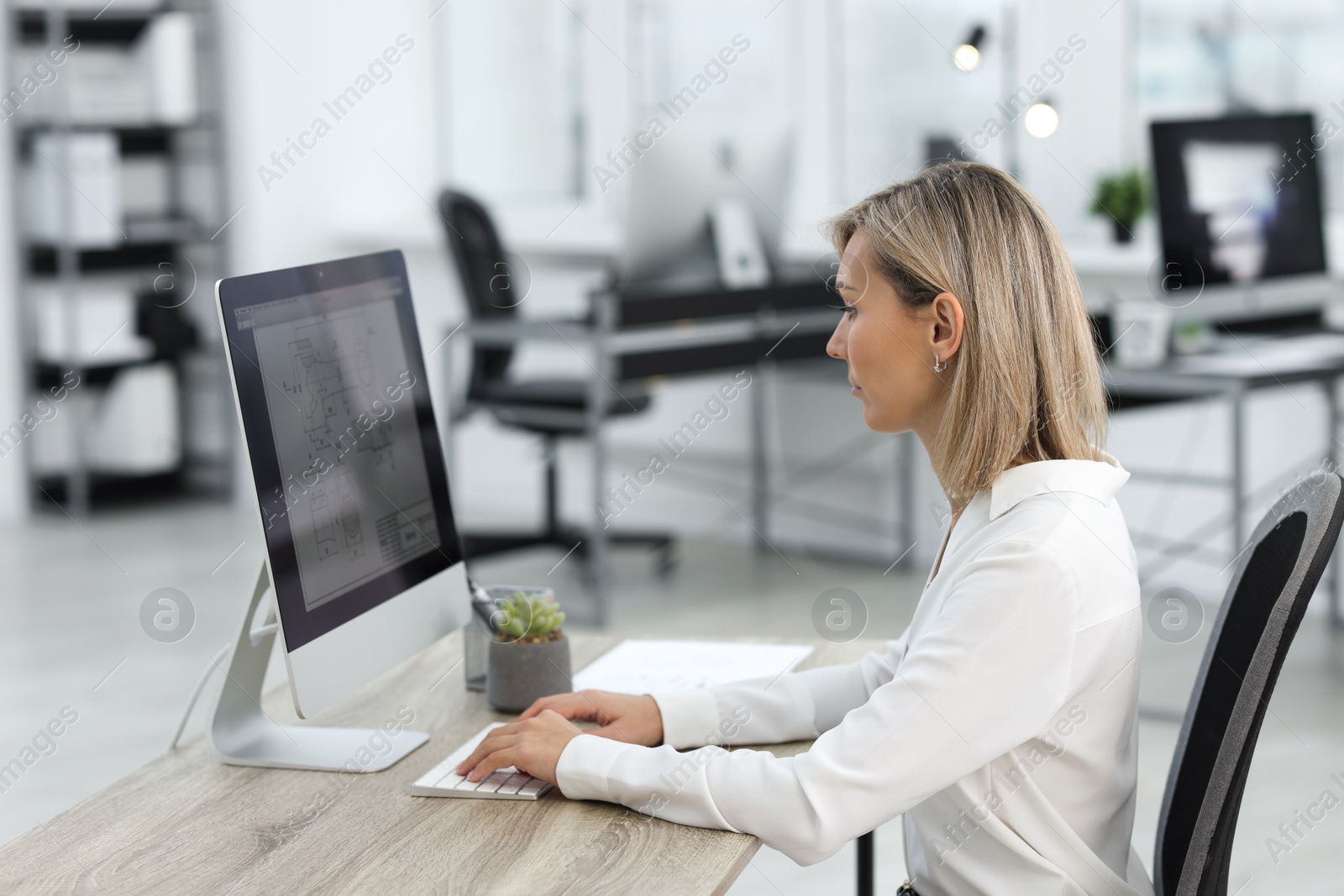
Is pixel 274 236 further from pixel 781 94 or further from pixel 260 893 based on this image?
pixel 260 893

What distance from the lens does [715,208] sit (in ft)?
13.2

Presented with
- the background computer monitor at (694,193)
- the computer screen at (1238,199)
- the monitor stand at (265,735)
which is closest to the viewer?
the monitor stand at (265,735)

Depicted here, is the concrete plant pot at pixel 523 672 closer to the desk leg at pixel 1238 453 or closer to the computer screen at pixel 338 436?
the computer screen at pixel 338 436

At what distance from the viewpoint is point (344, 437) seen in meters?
1.38

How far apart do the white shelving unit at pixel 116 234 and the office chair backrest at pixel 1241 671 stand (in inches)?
194

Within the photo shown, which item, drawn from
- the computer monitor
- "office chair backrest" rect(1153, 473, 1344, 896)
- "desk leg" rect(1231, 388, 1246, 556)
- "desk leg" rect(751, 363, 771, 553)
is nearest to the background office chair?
Result: "office chair backrest" rect(1153, 473, 1344, 896)

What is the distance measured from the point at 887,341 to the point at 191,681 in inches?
108

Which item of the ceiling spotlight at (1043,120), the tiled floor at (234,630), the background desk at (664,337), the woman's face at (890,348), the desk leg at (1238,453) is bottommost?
the tiled floor at (234,630)

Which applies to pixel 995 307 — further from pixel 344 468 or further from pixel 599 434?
pixel 599 434

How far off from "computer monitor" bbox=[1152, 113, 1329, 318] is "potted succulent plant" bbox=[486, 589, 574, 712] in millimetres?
2264

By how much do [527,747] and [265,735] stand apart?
0.30 metres

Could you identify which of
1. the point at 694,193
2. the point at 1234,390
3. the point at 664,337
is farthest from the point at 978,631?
the point at 694,193

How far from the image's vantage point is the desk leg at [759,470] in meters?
4.72

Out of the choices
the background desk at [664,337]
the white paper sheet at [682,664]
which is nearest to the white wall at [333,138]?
the background desk at [664,337]
